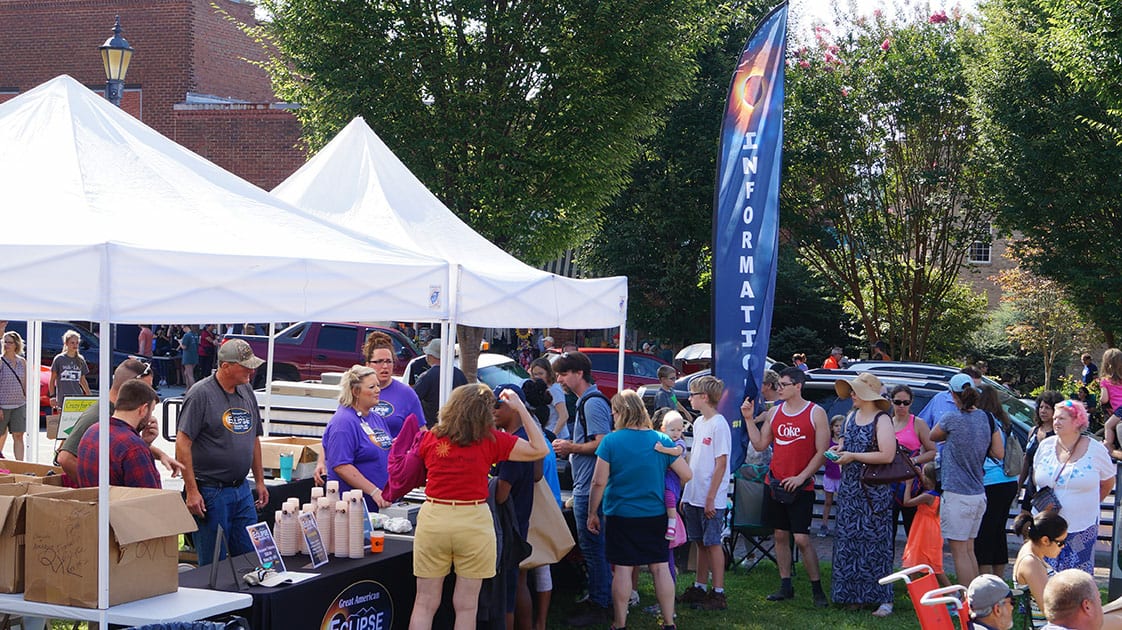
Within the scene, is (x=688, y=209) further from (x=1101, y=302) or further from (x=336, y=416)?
(x=336, y=416)

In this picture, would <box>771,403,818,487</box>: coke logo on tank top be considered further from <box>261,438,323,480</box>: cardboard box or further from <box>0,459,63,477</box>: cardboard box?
<box>0,459,63,477</box>: cardboard box

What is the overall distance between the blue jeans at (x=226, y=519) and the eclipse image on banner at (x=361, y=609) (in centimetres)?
111

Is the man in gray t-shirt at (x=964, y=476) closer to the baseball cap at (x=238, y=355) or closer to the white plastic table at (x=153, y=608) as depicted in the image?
the baseball cap at (x=238, y=355)

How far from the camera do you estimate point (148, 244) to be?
5219mm

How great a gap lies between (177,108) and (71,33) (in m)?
5.74

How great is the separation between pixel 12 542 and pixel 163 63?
111ft

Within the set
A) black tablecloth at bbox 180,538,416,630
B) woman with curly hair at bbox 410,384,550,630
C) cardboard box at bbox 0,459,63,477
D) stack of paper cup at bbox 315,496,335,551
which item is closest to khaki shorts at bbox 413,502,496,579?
woman with curly hair at bbox 410,384,550,630

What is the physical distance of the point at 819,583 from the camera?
335 inches

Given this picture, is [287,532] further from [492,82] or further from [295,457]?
[492,82]

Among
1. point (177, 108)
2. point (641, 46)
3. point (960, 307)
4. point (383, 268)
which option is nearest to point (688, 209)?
point (960, 307)

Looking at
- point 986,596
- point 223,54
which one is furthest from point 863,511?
point 223,54

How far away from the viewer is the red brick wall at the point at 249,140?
3284 centimetres

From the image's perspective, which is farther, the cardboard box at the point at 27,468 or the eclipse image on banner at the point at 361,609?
the cardboard box at the point at 27,468

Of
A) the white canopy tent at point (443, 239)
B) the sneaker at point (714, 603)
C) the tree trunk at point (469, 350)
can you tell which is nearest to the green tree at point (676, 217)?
the tree trunk at point (469, 350)
